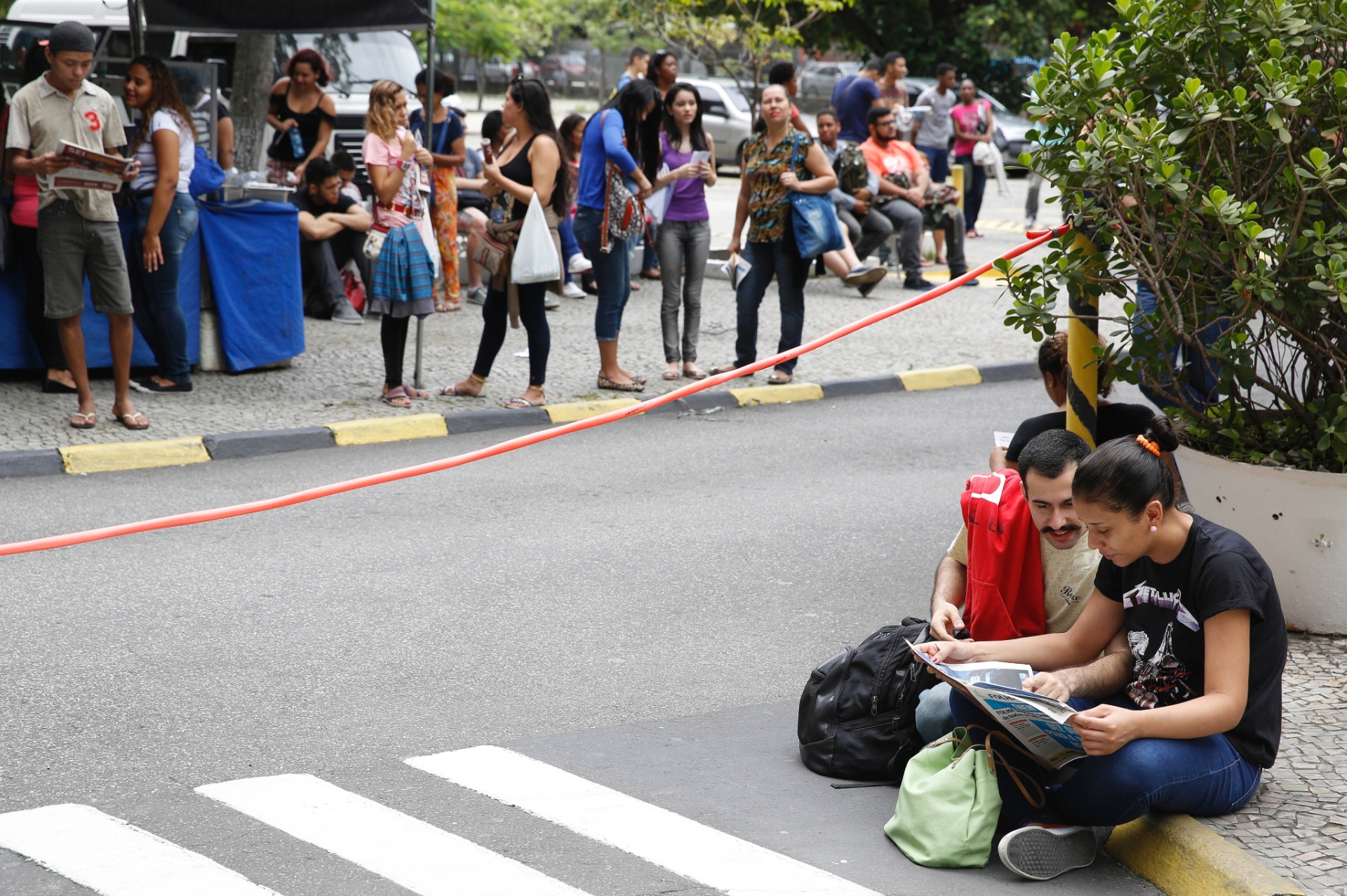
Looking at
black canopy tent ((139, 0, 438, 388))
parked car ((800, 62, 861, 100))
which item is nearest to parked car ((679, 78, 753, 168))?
parked car ((800, 62, 861, 100))

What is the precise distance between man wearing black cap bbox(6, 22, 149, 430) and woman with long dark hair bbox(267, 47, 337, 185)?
4.26 meters

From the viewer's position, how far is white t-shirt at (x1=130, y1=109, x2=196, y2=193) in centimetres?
877

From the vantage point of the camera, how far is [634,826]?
416 cm

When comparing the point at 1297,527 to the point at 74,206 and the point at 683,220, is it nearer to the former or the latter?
the point at 683,220

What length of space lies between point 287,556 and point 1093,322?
3625mm

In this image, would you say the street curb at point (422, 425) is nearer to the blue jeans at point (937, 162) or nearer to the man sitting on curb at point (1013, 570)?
the man sitting on curb at point (1013, 570)

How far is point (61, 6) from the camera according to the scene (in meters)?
14.8

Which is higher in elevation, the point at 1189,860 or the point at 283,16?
the point at 283,16

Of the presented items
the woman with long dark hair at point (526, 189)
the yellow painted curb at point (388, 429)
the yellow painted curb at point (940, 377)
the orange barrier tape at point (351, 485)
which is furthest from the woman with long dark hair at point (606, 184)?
the orange barrier tape at point (351, 485)

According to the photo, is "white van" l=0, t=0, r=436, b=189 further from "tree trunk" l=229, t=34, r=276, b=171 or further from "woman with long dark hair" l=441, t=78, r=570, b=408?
A: "woman with long dark hair" l=441, t=78, r=570, b=408

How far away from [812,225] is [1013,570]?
222 inches

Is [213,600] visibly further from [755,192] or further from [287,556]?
[755,192]

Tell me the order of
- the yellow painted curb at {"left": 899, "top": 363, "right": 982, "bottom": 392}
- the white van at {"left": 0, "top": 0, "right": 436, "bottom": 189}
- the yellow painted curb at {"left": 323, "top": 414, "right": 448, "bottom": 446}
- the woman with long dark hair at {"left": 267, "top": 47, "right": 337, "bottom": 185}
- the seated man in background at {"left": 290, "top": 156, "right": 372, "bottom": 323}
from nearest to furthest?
the yellow painted curb at {"left": 323, "top": 414, "right": 448, "bottom": 446} → the yellow painted curb at {"left": 899, "top": 363, "right": 982, "bottom": 392} → the seated man in background at {"left": 290, "top": 156, "right": 372, "bottom": 323} → the woman with long dark hair at {"left": 267, "top": 47, "right": 337, "bottom": 185} → the white van at {"left": 0, "top": 0, "right": 436, "bottom": 189}

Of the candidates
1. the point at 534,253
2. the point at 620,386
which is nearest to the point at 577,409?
the point at 620,386
